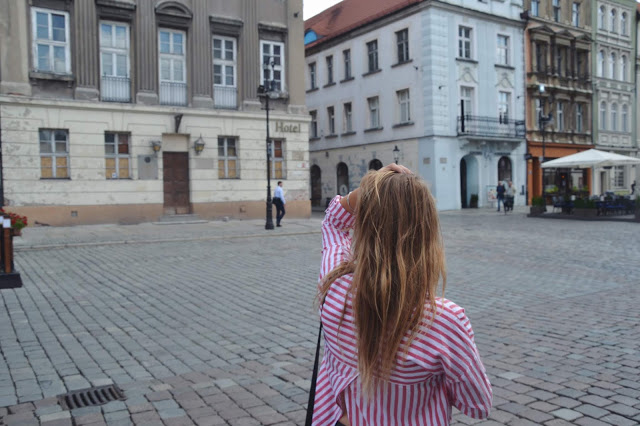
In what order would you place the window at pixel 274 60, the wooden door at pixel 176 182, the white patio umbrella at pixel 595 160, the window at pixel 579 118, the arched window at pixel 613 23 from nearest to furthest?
the wooden door at pixel 176 182, the window at pixel 274 60, the white patio umbrella at pixel 595 160, the window at pixel 579 118, the arched window at pixel 613 23

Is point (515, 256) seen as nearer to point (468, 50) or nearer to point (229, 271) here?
point (229, 271)

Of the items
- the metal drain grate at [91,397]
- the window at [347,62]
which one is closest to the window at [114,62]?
the window at [347,62]

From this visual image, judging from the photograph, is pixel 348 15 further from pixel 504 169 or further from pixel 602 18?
pixel 602 18

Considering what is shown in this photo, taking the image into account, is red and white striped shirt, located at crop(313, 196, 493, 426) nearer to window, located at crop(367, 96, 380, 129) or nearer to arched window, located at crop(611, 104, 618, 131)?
window, located at crop(367, 96, 380, 129)

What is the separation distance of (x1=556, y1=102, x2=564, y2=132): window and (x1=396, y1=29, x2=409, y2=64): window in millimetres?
12874

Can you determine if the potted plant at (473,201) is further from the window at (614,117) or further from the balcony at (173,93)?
the balcony at (173,93)

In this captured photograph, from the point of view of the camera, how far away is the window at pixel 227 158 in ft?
79.0

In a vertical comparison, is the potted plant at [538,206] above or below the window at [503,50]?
below

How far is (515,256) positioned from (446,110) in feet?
71.5

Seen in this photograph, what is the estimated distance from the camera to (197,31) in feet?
76.1

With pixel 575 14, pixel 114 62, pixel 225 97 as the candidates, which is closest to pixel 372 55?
pixel 225 97

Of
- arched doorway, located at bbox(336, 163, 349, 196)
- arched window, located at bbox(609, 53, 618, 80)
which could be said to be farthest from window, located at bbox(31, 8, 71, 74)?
arched window, located at bbox(609, 53, 618, 80)

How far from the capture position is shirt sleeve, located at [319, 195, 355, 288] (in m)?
1.83

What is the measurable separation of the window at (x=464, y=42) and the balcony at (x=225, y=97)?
1545cm
